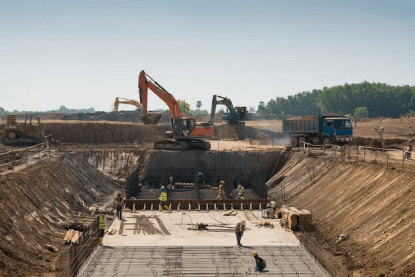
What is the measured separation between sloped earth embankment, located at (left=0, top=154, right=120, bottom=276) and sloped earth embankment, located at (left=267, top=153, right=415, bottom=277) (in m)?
11.8

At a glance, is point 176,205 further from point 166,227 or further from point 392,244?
point 392,244

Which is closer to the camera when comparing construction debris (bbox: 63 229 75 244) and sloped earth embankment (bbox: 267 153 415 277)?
sloped earth embankment (bbox: 267 153 415 277)

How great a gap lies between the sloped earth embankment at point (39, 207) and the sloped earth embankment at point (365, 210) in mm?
11799

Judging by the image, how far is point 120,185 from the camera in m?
36.5

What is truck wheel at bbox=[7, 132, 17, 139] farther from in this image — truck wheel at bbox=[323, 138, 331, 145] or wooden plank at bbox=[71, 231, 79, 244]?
truck wheel at bbox=[323, 138, 331, 145]

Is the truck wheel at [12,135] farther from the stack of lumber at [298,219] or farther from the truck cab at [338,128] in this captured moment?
the stack of lumber at [298,219]

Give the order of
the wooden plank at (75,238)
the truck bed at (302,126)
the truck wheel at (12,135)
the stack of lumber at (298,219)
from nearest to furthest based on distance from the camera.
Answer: the wooden plank at (75,238)
the stack of lumber at (298,219)
the truck bed at (302,126)
the truck wheel at (12,135)

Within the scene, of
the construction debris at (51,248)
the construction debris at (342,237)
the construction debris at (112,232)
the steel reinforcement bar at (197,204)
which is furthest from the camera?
the steel reinforcement bar at (197,204)

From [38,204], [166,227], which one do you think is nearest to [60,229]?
[38,204]

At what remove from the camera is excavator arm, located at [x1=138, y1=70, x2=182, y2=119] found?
39.8 meters

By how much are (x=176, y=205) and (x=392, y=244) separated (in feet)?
44.5

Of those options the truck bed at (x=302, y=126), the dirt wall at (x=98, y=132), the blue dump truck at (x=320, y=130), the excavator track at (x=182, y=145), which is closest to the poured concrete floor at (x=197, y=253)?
the blue dump truck at (x=320, y=130)

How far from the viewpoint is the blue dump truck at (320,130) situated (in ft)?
126

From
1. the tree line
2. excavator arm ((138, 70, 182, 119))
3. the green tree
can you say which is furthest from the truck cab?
the green tree
